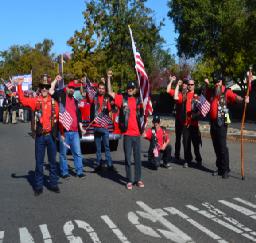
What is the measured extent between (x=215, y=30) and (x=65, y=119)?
2947 cm

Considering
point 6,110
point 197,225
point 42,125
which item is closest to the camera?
point 197,225

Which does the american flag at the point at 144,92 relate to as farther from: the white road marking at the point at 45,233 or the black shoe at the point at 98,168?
the white road marking at the point at 45,233

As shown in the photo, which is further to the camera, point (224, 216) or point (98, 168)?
point (98, 168)

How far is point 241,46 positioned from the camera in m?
31.5

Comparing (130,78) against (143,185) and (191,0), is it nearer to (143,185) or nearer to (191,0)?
(191,0)

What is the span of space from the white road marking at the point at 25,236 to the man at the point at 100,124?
4.14 metres

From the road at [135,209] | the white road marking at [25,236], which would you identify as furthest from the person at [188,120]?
the white road marking at [25,236]

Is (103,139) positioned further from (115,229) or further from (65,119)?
(115,229)

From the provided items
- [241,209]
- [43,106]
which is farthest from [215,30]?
[241,209]

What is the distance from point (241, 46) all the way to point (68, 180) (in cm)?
2489

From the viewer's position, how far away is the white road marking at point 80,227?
535 cm

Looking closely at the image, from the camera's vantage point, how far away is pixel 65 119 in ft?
28.6

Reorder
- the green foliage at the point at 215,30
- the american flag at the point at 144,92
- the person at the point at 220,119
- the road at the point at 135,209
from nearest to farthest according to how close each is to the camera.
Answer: the road at the point at 135,209 < the american flag at the point at 144,92 < the person at the point at 220,119 < the green foliage at the point at 215,30

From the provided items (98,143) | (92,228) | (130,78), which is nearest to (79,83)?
(98,143)
